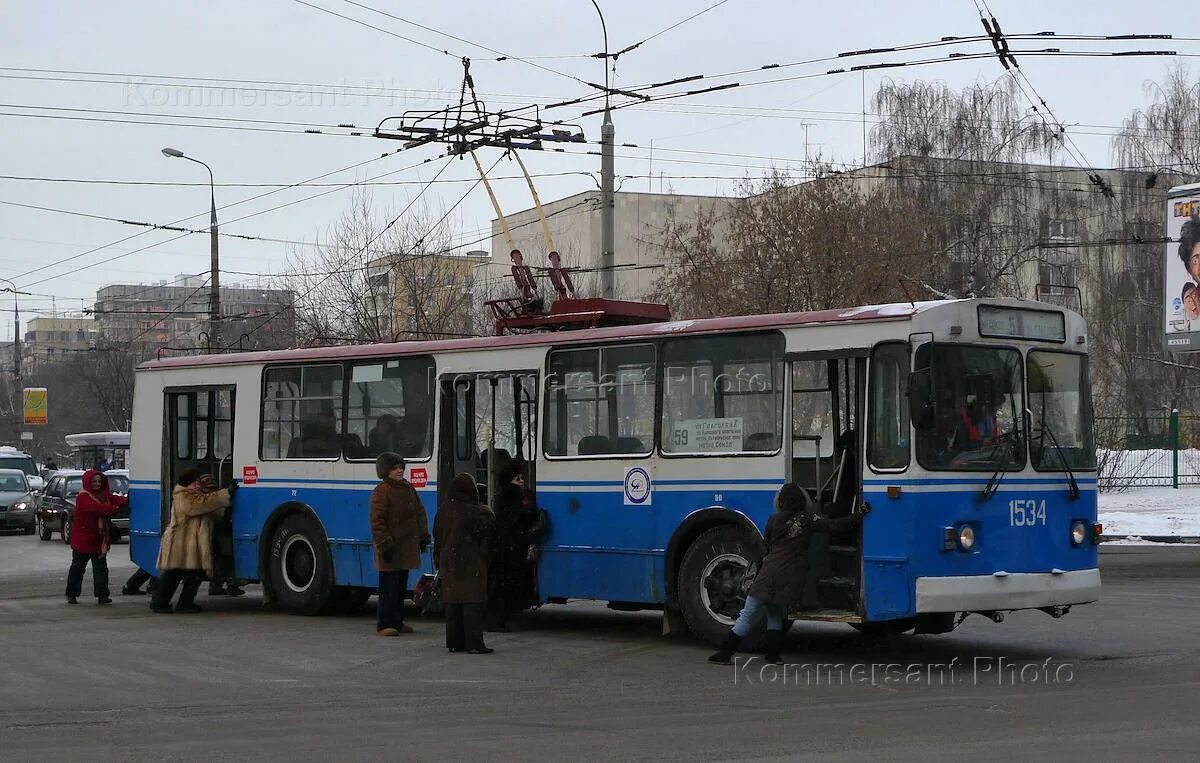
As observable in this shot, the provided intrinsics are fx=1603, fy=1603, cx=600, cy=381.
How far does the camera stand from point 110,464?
49938mm

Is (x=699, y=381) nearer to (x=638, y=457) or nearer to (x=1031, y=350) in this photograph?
(x=638, y=457)

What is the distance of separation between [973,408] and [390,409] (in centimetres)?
643

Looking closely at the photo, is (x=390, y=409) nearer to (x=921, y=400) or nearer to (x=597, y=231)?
(x=921, y=400)

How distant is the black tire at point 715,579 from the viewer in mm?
13023

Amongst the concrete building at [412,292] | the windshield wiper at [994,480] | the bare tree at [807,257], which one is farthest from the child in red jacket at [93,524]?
the concrete building at [412,292]

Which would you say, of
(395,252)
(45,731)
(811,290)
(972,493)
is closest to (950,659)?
(972,493)

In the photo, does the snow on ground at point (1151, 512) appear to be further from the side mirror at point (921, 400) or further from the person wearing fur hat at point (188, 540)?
the side mirror at point (921, 400)

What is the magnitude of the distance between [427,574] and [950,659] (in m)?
5.39

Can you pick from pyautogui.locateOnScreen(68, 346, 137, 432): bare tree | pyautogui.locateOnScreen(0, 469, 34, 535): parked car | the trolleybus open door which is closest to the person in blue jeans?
the trolleybus open door

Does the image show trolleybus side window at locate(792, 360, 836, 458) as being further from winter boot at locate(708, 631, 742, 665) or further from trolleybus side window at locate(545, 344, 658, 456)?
winter boot at locate(708, 631, 742, 665)

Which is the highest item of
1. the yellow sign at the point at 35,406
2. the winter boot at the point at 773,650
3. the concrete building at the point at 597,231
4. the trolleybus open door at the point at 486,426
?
→ the concrete building at the point at 597,231

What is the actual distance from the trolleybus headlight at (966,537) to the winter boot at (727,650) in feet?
5.91

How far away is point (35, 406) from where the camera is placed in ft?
232

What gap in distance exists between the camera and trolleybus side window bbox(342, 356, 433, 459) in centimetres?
1598
